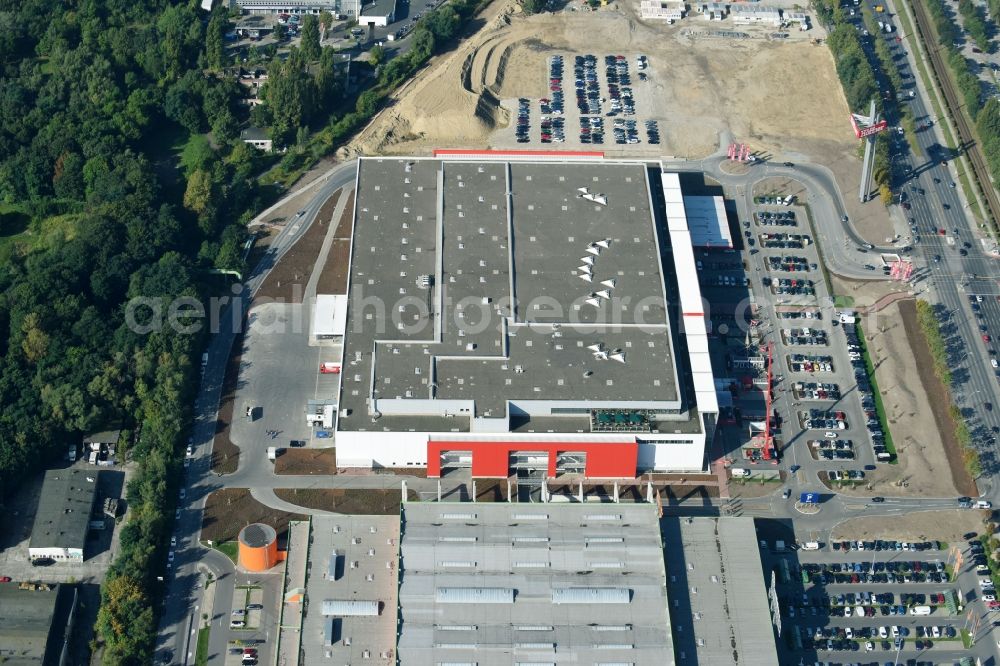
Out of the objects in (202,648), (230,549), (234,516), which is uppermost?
(234,516)

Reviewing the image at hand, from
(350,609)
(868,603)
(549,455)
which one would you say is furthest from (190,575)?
(868,603)

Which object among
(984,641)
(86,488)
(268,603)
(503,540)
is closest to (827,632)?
(984,641)

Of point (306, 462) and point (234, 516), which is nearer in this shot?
point (234, 516)

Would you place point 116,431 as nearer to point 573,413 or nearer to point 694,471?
point 573,413

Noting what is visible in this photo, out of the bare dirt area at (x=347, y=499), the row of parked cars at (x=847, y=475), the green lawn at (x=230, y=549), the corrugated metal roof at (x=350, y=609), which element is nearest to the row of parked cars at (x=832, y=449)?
the row of parked cars at (x=847, y=475)

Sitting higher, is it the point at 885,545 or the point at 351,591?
the point at 885,545

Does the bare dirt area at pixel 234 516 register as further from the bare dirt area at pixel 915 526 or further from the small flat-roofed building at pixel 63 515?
the bare dirt area at pixel 915 526

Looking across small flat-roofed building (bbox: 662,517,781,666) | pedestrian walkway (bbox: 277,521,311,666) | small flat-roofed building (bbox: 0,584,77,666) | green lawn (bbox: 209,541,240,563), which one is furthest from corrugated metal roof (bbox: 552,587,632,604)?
small flat-roofed building (bbox: 0,584,77,666)

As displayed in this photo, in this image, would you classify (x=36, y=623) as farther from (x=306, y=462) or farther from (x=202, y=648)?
(x=306, y=462)
